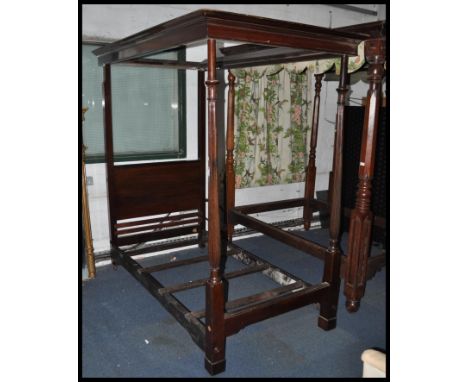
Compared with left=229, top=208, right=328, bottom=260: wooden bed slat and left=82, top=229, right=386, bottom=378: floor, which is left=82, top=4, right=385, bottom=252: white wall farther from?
left=82, top=229, right=386, bottom=378: floor

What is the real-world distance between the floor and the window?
122 centimetres

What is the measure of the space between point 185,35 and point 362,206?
1642 mm

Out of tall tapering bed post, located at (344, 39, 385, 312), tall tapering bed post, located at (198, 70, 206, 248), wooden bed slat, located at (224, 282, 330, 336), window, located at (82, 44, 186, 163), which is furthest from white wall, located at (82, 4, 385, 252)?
wooden bed slat, located at (224, 282, 330, 336)

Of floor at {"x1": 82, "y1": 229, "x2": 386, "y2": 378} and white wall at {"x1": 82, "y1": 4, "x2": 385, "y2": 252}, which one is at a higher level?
white wall at {"x1": 82, "y1": 4, "x2": 385, "y2": 252}

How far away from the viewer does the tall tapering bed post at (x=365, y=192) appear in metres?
2.46

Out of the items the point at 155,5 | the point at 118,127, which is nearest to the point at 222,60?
the point at 155,5

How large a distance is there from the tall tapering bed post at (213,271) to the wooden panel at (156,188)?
171 cm

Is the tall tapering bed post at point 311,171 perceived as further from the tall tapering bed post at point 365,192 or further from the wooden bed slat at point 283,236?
the tall tapering bed post at point 365,192

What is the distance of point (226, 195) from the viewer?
432 centimetres

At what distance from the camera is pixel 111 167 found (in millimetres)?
3451

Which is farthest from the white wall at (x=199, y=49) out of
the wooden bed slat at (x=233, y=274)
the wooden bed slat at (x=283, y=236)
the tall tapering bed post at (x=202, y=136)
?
the wooden bed slat at (x=233, y=274)

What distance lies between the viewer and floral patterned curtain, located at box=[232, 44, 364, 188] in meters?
4.30

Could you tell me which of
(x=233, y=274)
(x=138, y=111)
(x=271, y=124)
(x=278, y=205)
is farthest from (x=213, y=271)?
(x=271, y=124)

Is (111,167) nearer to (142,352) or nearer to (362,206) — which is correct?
(142,352)
